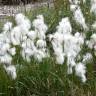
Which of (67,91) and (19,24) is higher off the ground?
(19,24)

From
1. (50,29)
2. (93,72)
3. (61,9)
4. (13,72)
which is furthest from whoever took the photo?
(61,9)

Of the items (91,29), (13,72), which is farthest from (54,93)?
(91,29)

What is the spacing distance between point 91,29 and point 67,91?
4.08ft

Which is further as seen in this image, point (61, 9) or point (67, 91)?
point (61, 9)

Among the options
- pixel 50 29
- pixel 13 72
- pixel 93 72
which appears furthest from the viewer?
pixel 50 29

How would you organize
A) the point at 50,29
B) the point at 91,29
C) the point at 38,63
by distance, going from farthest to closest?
1. the point at 50,29
2. the point at 91,29
3. the point at 38,63

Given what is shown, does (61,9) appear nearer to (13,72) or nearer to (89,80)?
(89,80)

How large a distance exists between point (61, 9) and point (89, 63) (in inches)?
93.6

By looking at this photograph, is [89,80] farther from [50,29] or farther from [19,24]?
[50,29]

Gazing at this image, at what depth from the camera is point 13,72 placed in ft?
15.1

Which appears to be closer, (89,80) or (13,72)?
(13,72)

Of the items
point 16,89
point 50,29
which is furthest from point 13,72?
point 50,29

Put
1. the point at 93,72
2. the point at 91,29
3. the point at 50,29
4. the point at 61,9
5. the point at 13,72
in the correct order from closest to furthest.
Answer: the point at 13,72
the point at 93,72
the point at 91,29
the point at 50,29
the point at 61,9

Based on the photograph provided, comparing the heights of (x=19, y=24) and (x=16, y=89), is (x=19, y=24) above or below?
above
